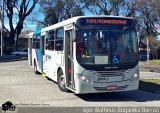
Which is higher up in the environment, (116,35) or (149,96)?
(116,35)

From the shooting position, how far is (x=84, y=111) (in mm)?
11469

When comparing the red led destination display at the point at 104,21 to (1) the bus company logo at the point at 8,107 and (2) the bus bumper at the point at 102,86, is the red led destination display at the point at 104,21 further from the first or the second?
(1) the bus company logo at the point at 8,107

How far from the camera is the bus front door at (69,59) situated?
1429 centimetres

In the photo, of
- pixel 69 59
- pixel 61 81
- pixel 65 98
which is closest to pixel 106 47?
pixel 69 59

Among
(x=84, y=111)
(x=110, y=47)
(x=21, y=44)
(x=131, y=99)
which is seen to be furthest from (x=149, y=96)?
(x=21, y=44)

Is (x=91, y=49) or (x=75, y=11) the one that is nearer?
(x=91, y=49)

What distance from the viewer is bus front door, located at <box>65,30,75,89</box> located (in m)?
14.3

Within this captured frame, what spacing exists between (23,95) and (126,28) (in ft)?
14.9

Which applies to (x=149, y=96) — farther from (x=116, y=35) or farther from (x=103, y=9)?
(x=103, y=9)

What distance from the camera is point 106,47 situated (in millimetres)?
13781

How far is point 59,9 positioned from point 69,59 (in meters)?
54.6

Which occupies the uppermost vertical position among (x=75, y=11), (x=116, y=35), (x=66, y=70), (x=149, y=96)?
(x=75, y=11)

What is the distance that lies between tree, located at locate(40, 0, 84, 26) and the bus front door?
2039 inches

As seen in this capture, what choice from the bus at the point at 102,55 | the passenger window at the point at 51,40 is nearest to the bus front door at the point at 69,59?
the bus at the point at 102,55
